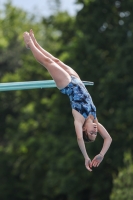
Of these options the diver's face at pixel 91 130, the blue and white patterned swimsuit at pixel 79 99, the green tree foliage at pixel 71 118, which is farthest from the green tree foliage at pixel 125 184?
the diver's face at pixel 91 130

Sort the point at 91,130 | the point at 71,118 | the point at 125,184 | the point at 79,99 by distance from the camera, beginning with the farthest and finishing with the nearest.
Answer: the point at 71,118 < the point at 125,184 < the point at 79,99 < the point at 91,130

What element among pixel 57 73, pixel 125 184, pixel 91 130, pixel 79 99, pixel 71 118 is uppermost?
pixel 57 73

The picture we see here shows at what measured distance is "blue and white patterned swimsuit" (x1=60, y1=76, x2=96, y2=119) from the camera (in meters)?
11.7

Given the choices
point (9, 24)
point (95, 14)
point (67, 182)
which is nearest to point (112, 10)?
point (95, 14)

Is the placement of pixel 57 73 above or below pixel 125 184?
above

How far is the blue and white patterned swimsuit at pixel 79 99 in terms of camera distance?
1173 centimetres

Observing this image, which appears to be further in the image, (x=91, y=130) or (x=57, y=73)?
(x=57, y=73)

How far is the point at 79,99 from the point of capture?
11.8 metres

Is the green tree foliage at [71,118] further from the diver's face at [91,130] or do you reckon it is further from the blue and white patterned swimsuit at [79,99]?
the diver's face at [91,130]

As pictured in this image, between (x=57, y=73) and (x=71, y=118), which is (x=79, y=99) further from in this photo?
(x=71, y=118)

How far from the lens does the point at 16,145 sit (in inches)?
1501

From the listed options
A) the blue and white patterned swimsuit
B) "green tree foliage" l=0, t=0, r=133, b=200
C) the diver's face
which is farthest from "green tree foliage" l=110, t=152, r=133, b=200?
the diver's face

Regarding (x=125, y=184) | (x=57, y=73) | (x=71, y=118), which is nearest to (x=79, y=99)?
(x=57, y=73)

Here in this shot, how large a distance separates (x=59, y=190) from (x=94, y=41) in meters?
6.57
